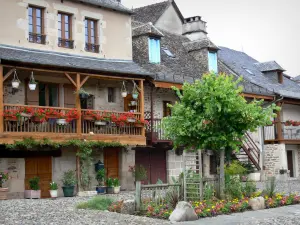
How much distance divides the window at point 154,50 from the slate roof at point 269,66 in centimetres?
956

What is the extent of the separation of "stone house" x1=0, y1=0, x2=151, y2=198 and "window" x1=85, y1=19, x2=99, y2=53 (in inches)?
1.6

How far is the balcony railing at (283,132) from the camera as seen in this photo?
31.3m

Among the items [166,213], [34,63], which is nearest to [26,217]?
[166,213]

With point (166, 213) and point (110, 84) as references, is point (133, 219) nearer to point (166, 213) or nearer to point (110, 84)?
point (166, 213)

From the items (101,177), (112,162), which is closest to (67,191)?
(101,177)

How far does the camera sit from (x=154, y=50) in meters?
26.8

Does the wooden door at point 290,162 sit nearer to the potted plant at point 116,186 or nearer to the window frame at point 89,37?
the potted plant at point 116,186

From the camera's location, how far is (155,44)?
26953 millimetres

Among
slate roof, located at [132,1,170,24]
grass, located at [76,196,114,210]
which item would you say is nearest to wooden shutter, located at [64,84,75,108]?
grass, located at [76,196,114,210]

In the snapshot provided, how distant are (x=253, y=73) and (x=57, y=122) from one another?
15888 millimetres

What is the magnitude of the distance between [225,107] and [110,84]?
28.9 ft

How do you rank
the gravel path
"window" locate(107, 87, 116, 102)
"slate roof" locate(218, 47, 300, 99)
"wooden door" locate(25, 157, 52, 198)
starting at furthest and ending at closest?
1. "slate roof" locate(218, 47, 300, 99)
2. "window" locate(107, 87, 116, 102)
3. "wooden door" locate(25, 157, 52, 198)
4. the gravel path

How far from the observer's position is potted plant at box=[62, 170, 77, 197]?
2073 centimetres

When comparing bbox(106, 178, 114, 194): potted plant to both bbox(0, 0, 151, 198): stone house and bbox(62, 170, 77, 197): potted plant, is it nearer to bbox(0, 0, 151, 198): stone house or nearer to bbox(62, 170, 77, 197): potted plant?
bbox(0, 0, 151, 198): stone house
